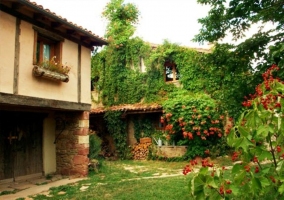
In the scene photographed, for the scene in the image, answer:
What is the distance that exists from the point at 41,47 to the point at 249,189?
6.89m

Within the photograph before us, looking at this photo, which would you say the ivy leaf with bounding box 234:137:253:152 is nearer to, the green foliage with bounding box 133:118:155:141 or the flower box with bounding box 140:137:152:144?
the flower box with bounding box 140:137:152:144

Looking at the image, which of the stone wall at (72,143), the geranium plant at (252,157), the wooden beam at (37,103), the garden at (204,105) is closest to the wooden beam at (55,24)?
the wooden beam at (37,103)

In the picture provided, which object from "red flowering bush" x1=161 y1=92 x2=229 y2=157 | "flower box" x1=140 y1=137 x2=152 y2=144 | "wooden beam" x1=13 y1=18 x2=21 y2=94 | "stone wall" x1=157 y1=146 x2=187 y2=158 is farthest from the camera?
"flower box" x1=140 y1=137 x2=152 y2=144

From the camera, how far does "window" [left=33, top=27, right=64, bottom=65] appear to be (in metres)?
7.11

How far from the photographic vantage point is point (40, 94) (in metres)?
6.80

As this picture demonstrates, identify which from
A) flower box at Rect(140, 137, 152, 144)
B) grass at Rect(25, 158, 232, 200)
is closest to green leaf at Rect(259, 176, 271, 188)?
grass at Rect(25, 158, 232, 200)

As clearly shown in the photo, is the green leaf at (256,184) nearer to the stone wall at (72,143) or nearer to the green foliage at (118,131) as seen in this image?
the stone wall at (72,143)

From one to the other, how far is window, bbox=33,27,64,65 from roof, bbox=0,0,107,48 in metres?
0.17

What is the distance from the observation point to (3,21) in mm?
5934

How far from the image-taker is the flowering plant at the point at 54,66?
22.9 feet

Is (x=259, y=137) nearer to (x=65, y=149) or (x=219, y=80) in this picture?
(x=65, y=149)

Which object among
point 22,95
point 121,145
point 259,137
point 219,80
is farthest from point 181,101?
point 259,137

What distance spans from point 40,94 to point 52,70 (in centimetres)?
73

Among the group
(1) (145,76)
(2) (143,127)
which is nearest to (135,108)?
(2) (143,127)
